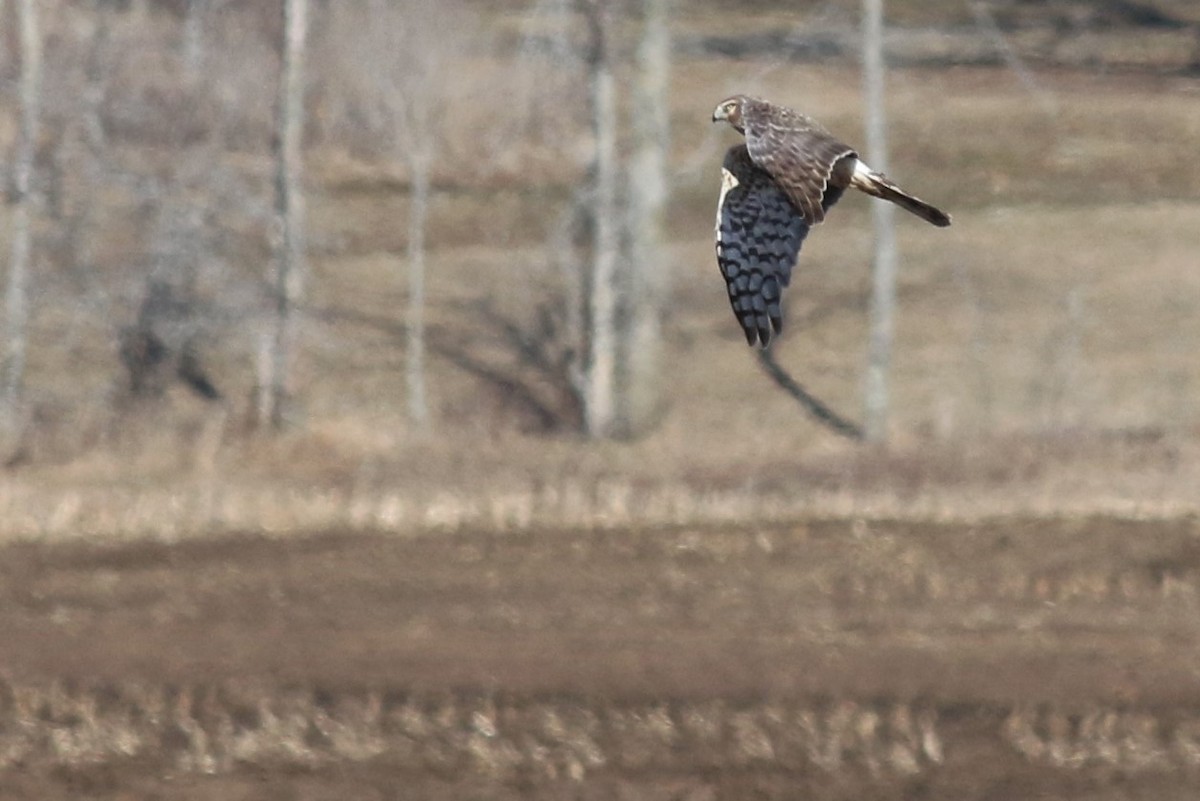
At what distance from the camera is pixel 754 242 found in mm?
5543

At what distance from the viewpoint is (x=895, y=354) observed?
2542 centimetres

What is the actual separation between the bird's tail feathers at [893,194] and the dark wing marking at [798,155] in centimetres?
5

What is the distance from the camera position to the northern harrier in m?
4.75

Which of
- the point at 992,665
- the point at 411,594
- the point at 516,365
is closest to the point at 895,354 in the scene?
the point at 516,365

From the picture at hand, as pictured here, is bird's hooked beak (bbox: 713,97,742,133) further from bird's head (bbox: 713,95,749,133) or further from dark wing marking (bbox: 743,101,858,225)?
dark wing marking (bbox: 743,101,858,225)

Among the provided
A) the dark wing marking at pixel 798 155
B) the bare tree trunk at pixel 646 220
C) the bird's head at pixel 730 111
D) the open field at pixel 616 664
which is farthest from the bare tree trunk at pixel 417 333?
the dark wing marking at pixel 798 155

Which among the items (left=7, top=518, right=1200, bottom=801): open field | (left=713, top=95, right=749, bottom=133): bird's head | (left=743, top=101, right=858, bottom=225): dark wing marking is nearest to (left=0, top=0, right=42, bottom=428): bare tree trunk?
(left=7, top=518, right=1200, bottom=801): open field

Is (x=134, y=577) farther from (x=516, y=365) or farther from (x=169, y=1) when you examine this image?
(x=169, y=1)

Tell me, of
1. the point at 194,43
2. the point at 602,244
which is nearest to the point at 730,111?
the point at 602,244

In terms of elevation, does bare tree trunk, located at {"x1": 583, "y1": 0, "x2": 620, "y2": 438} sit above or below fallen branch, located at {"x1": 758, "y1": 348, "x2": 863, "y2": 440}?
above

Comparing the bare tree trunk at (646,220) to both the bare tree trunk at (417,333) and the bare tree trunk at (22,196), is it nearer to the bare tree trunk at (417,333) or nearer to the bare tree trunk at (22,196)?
the bare tree trunk at (417,333)

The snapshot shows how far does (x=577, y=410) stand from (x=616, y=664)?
13.2 metres

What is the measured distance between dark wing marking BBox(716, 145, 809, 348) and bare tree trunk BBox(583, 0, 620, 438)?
47.0 ft

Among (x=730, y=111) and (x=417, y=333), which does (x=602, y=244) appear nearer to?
(x=417, y=333)
